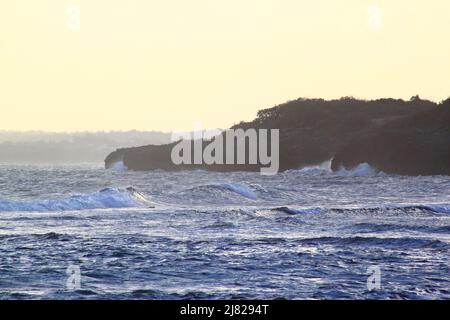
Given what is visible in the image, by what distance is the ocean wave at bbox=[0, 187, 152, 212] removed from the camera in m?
34.7

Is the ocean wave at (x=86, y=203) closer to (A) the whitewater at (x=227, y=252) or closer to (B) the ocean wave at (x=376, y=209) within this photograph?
(A) the whitewater at (x=227, y=252)

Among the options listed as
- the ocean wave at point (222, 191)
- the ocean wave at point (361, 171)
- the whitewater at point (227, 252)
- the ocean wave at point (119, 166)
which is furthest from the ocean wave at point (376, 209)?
the ocean wave at point (119, 166)

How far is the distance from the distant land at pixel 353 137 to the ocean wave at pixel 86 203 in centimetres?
6590

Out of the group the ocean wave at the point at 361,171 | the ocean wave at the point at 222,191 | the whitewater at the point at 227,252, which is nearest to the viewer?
the whitewater at the point at 227,252

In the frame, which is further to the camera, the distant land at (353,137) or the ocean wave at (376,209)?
the distant land at (353,137)

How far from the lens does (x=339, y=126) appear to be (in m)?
146

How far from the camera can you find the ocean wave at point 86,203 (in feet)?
114

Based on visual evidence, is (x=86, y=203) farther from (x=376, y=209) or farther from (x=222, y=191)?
(x=222, y=191)

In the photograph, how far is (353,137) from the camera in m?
132

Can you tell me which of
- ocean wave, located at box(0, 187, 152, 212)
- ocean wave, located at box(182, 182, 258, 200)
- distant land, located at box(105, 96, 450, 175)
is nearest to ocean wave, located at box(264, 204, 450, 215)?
ocean wave, located at box(0, 187, 152, 212)

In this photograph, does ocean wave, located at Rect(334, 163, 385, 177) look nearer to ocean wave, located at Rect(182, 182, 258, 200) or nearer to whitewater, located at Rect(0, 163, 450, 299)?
ocean wave, located at Rect(182, 182, 258, 200)

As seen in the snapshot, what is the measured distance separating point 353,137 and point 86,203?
9851 cm

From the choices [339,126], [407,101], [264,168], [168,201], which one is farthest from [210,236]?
[407,101]

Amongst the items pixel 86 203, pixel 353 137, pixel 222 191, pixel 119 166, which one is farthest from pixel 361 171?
pixel 86 203
